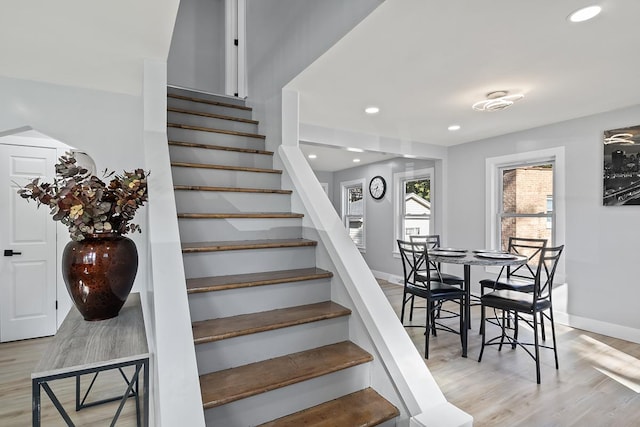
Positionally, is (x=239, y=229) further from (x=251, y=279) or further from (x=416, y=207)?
(x=416, y=207)

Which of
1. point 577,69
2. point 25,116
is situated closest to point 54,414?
point 25,116

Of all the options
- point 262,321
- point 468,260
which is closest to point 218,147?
point 262,321

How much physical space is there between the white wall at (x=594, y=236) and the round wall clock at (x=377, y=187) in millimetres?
2665

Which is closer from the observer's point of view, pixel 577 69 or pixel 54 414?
pixel 54 414

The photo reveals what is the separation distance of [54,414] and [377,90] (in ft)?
11.0

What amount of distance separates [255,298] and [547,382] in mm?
2312

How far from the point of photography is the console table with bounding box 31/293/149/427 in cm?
118

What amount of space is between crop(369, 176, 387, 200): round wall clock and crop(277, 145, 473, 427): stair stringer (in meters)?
4.29

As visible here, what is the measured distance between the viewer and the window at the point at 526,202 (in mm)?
4086

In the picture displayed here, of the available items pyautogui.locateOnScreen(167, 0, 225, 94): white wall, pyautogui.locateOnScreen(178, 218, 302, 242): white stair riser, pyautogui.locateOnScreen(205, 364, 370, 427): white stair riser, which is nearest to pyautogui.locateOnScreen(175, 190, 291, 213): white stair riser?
pyautogui.locateOnScreen(178, 218, 302, 242): white stair riser

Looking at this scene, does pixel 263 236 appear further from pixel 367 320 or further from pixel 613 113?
pixel 613 113

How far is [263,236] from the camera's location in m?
2.39

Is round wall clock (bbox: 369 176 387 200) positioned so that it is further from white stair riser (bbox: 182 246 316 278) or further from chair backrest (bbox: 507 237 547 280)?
white stair riser (bbox: 182 246 316 278)

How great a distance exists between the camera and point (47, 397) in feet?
7.62
